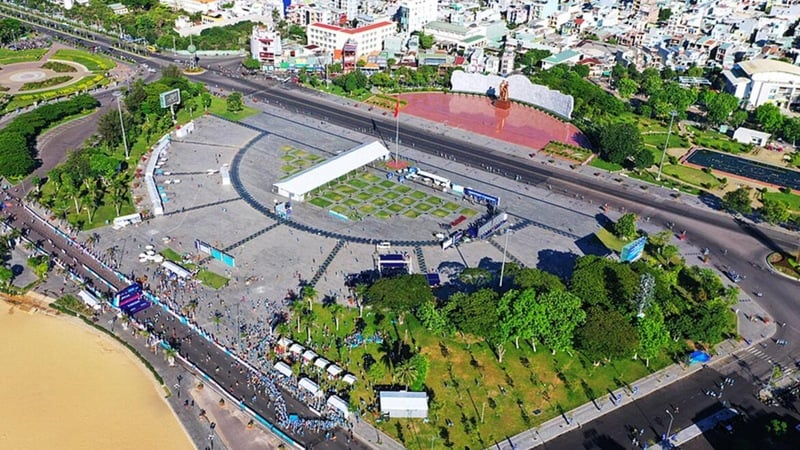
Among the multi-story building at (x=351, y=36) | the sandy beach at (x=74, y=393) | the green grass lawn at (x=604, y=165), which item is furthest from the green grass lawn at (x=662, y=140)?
the sandy beach at (x=74, y=393)

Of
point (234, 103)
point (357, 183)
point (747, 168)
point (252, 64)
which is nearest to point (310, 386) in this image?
point (357, 183)

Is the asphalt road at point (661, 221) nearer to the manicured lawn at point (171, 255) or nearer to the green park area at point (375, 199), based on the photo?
the green park area at point (375, 199)

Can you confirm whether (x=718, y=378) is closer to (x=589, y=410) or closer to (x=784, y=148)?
(x=589, y=410)

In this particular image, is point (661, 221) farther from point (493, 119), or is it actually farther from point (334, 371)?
point (334, 371)

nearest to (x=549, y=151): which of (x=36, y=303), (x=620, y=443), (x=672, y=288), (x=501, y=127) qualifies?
(x=501, y=127)

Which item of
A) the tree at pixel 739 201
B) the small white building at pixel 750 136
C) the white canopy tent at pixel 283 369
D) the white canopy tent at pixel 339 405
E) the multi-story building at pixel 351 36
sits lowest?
the white canopy tent at pixel 339 405

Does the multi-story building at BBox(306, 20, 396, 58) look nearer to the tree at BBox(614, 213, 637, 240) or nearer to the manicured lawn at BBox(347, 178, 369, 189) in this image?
the manicured lawn at BBox(347, 178, 369, 189)
